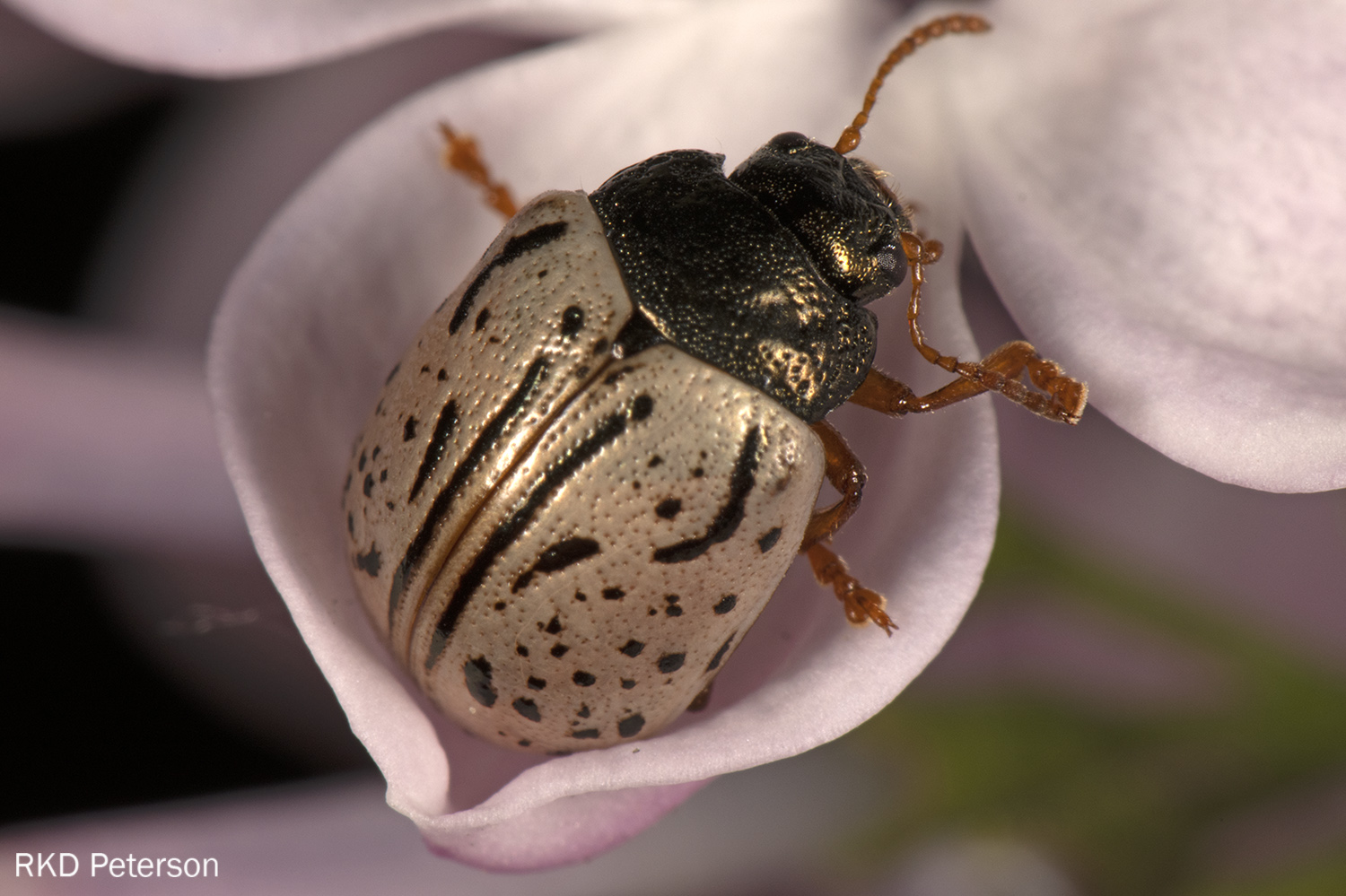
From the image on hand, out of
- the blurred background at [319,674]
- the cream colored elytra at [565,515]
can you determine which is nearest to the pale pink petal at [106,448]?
the blurred background at [319,674]

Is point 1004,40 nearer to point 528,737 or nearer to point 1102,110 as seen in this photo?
point 1102,110

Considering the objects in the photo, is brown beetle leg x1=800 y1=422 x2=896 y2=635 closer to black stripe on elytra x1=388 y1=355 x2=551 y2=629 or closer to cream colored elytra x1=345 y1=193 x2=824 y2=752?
cream colored elytra x1=345 y1=193 x2=824 y2=752

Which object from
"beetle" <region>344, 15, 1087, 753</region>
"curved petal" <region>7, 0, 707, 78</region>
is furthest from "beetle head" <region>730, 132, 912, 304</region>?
"curved petal" <region>7, 0, 707, 78</region>

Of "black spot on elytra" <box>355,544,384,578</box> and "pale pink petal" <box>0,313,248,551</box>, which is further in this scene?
"pale pink petal" <box>0,313,248,551</box>

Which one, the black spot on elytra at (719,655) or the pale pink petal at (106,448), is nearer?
the black spot on elytra at (719,655)

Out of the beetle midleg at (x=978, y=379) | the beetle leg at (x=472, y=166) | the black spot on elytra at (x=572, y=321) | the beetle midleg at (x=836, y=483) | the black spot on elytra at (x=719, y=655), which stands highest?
the beetle leg at (x=472, y=166)

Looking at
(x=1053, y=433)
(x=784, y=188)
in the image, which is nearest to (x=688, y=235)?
(x=784, y=188)

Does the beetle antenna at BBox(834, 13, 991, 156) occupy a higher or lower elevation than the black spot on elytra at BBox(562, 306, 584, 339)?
higher

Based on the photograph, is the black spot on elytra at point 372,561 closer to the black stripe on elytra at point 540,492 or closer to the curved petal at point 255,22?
the black stripe on elytra at point 540,492
